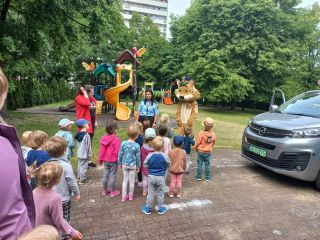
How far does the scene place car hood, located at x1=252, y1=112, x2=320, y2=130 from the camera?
240 inches

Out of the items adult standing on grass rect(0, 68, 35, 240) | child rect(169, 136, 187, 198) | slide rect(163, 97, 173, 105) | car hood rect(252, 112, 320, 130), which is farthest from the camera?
slide rect(163, 97, 173, 105)

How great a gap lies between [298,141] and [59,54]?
12368mm

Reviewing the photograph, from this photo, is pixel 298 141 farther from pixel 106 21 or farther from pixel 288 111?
pixel 106 21

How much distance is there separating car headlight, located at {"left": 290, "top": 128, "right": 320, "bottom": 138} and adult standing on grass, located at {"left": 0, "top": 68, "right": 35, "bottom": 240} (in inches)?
213

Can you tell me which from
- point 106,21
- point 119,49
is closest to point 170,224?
point 106,21

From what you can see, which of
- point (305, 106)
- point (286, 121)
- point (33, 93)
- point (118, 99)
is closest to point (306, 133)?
point (286, 121)

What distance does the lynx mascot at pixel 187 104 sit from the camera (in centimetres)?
815

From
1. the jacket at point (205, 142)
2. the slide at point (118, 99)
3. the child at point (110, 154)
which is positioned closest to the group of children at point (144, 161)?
the child at point (110, 154)

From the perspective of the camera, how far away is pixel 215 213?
16.1 ft

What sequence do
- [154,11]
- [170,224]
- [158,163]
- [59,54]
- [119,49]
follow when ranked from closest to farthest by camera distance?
[170,224], [158,163], [59,54], [119,49], [154,11]

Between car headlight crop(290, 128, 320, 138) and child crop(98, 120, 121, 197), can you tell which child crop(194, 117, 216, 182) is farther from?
child crop(98, 120, 121, 197)

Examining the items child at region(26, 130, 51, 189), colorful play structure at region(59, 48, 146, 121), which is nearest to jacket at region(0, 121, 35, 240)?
child at region(26, 130, 51, 189)

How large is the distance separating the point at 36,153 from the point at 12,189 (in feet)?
8.75

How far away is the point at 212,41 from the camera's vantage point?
2650 centimetres
